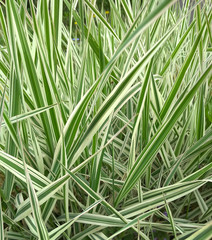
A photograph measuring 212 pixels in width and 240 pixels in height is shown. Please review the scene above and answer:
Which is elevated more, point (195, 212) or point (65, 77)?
point (65, 77)

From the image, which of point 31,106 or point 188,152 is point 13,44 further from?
point 188,152

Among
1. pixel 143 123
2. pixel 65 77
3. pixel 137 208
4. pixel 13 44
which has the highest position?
pixel 13 44

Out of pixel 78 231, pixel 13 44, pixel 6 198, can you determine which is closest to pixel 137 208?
pixel 78 231

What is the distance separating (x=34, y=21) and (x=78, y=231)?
0.45 m

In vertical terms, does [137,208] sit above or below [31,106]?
below

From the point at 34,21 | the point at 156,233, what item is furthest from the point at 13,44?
the point at 156,233

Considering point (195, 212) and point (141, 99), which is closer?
point (141, 99)

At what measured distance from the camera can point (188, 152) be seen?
638 millimetres

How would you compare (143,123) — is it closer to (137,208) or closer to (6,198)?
(137,208)

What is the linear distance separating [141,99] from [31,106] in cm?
25

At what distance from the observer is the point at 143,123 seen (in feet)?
2.18

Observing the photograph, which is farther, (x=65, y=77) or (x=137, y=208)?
(x=65, y=77)

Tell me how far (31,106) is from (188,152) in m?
0.36

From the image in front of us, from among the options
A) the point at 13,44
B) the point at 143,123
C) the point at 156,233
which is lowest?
the point at 156,233
